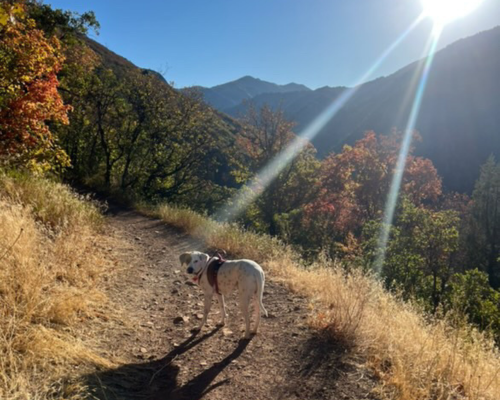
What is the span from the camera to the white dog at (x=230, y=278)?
3.81 metres

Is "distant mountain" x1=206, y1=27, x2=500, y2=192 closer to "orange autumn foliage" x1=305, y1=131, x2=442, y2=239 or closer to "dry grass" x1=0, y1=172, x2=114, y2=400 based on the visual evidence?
"orange autumn foliage" x1=305, y1=131, x2=442, y2=239

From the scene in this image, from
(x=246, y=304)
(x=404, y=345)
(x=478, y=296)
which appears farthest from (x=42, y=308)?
(x=478, y=296)

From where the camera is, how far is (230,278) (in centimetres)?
397

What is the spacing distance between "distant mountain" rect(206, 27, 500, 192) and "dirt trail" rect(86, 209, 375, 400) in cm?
8450

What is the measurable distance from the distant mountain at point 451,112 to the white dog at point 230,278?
279 feet

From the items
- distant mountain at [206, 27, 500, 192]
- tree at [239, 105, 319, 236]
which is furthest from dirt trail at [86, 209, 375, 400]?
distant mountain at [206, 27, 500, 192]

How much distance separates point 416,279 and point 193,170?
45.7ft

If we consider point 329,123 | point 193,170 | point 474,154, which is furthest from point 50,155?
point 329,123

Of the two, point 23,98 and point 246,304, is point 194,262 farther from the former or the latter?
point 23,98

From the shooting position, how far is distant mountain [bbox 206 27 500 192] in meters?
96.9

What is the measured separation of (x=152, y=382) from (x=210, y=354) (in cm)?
78

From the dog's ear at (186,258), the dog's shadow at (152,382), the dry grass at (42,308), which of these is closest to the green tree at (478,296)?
the dog's ear at (186,258)

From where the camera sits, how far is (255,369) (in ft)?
10.7

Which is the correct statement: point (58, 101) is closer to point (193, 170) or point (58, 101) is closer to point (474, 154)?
point (193, 170)
